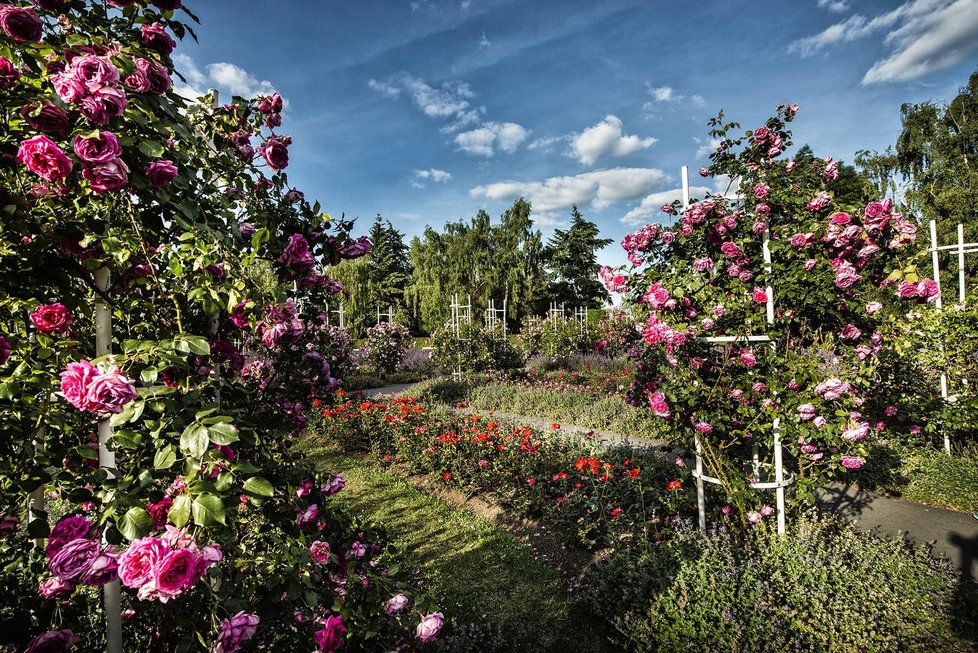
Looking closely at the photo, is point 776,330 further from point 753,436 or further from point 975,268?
point 975,268

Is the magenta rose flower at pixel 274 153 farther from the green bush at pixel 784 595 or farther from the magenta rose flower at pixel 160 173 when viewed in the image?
the green bush at pixel 784 595

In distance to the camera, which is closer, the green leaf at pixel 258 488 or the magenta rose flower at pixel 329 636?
the green leaf at pixel 258 488

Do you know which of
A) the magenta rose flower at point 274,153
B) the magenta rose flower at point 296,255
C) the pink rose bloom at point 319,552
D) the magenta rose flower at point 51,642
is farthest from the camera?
the magenta rose flower at point 274,153

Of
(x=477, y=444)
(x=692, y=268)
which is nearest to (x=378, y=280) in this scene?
(x=477, y=444)

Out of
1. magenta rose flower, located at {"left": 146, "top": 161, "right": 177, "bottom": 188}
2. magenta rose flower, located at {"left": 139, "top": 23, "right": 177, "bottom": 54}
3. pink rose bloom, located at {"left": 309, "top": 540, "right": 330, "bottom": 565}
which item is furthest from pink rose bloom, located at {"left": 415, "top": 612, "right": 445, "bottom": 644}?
magenta rose flower, located at {"left": 139, "top": 23, "right": 177, "bottom": 54}

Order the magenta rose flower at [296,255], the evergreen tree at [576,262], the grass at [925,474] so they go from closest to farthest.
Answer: the magenta rose flower at [296,255] < the grass at [925,474] < the evergreen tree at [576,262]

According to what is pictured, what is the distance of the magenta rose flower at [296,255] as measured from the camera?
150 centimetres

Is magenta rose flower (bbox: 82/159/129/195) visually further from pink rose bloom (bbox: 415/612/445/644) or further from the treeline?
the treeline

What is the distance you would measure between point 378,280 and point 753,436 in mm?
29016

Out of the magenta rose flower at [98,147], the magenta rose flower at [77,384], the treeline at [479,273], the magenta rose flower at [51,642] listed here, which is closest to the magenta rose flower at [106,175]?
the magenta rose flower at [98,147]

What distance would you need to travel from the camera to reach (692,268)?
119 inches

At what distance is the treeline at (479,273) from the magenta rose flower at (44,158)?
18920 mm

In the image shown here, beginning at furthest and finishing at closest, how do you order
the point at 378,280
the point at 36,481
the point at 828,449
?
1. the point at 378,280
2. the point at 828,449
3. the point at 36,481

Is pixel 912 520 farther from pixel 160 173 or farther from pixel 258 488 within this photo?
pixel 160 173
